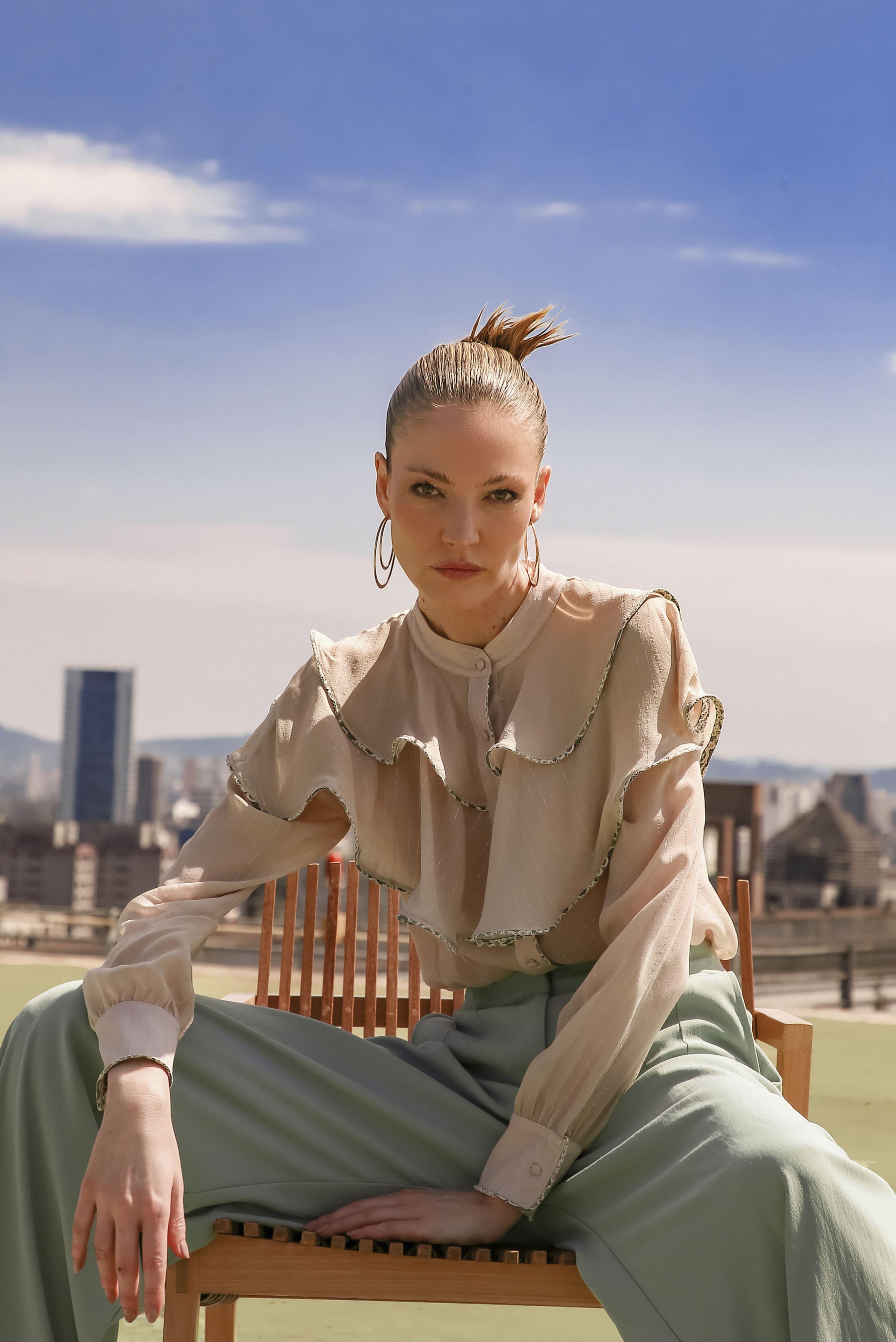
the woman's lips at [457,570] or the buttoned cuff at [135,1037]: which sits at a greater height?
the woman's lips at [457,570]

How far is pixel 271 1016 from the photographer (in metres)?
1.71

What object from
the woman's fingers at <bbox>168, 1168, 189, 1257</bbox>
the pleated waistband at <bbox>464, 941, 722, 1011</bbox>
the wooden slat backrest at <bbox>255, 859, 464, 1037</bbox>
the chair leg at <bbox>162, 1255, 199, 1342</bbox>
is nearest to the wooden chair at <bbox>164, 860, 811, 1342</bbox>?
the chair leg at <bbox>162, 1255, 199, 1342</bbox>

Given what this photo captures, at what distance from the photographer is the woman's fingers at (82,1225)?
1.41 m

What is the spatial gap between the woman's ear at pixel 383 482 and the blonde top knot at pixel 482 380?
0.06 feet

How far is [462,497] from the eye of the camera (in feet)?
5.61

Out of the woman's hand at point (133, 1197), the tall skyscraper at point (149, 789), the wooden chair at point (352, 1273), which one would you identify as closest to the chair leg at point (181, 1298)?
the wooden chair at point (352, 1273)

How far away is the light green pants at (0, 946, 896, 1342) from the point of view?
1336mm

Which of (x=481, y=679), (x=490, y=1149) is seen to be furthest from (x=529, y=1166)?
(x=481, y=679)

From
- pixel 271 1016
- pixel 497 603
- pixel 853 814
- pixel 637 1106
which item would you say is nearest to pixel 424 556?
pixel 497 603

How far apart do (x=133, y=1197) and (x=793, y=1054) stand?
1209 mm

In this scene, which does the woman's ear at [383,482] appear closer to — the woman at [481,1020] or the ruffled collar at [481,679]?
the woman at [481,1020]

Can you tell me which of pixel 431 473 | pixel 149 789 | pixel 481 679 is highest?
pixel 431 473

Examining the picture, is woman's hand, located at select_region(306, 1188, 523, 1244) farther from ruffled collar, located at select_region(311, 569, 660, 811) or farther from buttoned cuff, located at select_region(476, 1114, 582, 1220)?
ruffled collar, located at select_region(311, 569, 660, 811)

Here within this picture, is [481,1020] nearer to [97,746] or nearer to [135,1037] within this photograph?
[135,1037]
